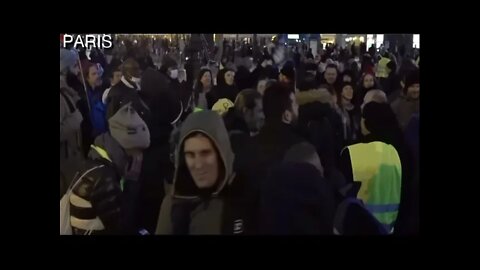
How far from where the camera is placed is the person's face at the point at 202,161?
738 cm

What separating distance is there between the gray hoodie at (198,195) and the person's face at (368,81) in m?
1.04

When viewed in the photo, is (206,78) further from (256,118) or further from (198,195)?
(198,195)

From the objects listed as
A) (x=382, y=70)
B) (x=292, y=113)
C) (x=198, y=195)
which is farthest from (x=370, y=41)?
(x=198, y=195)

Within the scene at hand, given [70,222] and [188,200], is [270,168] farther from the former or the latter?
[70,222]

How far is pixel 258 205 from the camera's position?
7391mm

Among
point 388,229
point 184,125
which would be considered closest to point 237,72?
point 184,125

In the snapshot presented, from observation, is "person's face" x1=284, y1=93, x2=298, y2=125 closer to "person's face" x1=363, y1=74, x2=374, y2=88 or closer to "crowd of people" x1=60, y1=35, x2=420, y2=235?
"crowd of people" x1=60, y1=35, x2=420, y2=235

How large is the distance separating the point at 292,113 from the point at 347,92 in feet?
1.37

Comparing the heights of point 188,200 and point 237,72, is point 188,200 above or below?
below

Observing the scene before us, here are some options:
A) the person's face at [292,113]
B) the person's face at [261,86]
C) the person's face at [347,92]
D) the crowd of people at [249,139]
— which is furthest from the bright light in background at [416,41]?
the person's face at [261,86]

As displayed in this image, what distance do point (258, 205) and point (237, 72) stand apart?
0.95 metres

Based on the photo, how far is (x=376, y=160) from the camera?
741 cm

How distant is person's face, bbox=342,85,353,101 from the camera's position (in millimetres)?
7379

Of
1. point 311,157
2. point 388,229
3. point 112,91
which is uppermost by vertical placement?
point 112,91
